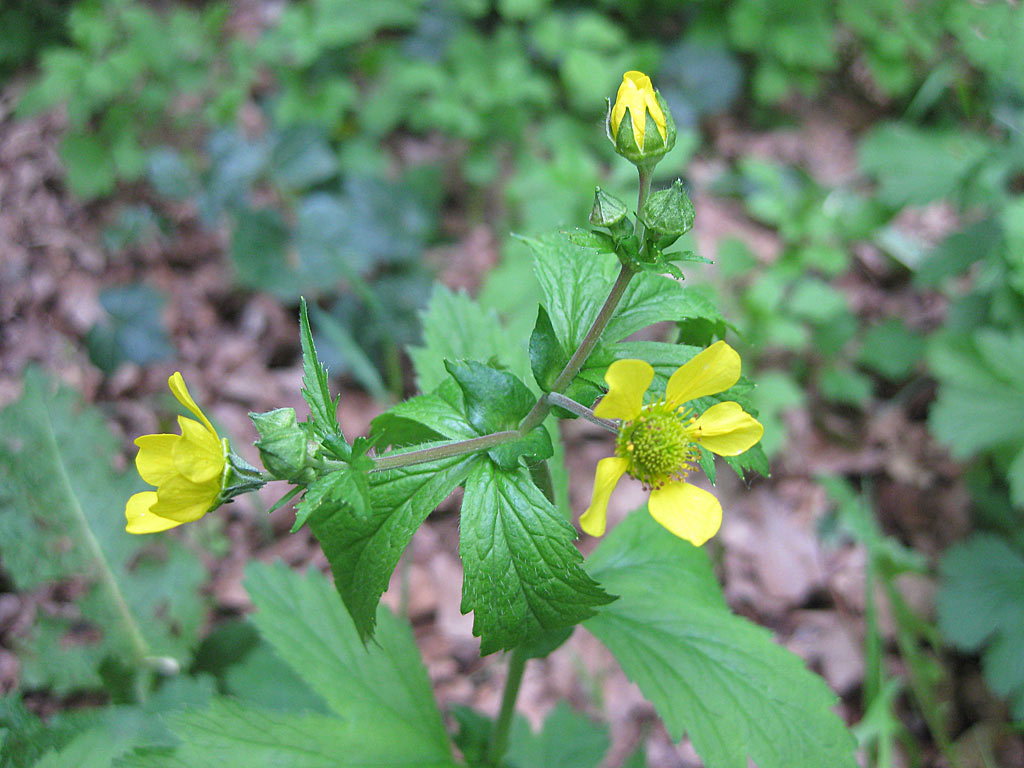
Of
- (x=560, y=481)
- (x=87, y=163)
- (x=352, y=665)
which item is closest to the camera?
(x=560, y=481)

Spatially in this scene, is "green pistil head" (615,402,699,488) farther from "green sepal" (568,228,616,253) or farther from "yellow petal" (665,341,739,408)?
"green sepal" (568,228,616,253)

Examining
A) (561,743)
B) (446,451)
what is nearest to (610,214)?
(446,451)

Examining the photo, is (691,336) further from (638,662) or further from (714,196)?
(714,196)

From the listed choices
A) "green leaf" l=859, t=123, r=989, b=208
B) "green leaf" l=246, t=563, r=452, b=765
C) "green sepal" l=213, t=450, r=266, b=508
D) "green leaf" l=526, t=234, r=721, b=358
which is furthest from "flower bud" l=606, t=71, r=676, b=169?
"green leaf" l=859, t=123, r=989, b=208

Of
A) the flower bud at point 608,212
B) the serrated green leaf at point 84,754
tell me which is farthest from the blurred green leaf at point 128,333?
the flower bud at point 608,212

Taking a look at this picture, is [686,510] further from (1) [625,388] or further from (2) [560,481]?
(2) [560,481]

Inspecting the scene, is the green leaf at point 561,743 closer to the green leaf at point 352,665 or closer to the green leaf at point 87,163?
the green leaf at point 352,665

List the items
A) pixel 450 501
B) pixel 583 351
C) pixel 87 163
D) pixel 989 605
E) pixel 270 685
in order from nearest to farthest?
pixel 583 351 < pixel 270 685 < pixel 989 605 < pixel 450 501 < pixel 87 163
